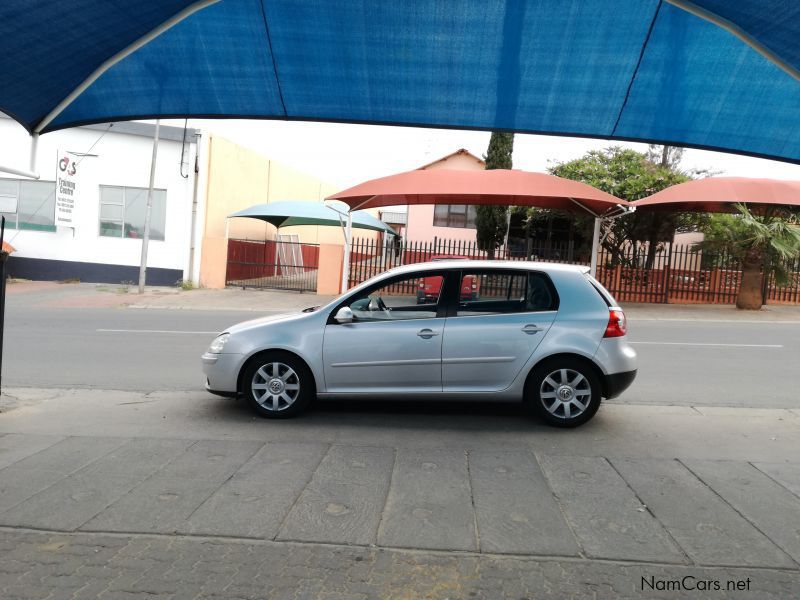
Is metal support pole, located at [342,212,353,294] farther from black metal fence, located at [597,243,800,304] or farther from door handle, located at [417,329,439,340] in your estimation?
door handle, located at [417,329,439,340]

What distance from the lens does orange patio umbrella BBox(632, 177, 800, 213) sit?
59.8ft

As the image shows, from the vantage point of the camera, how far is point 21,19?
4.04 m

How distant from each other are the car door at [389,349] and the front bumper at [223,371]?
89 cm

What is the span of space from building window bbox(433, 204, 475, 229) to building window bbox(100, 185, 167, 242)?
1414cm

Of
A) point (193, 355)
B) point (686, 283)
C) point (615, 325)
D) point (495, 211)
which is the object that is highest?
point (495, 211)

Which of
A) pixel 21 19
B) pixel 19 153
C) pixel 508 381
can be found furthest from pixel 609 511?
pixel 19 153

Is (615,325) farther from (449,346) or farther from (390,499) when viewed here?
(390,499)

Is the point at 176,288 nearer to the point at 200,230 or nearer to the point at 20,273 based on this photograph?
the point at 200,230

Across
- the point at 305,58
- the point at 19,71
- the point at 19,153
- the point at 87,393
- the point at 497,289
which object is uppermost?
the point at 19,153

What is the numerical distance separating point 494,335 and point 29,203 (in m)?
22.6

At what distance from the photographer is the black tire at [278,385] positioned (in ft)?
21.6

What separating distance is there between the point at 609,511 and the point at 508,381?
6.85 ft

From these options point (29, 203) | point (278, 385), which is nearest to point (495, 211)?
point (29, 203)

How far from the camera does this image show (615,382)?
252 inches
